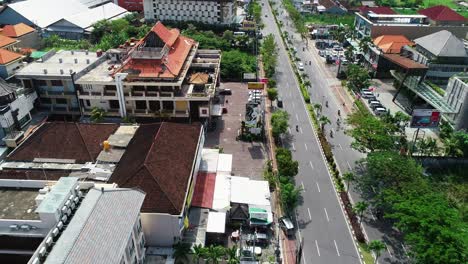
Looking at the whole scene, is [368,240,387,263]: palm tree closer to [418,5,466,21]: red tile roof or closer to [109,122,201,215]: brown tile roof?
[109,122,201,215]: brown tile roof

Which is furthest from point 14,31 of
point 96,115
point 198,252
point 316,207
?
point 316,207

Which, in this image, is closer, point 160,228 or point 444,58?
point 160,228

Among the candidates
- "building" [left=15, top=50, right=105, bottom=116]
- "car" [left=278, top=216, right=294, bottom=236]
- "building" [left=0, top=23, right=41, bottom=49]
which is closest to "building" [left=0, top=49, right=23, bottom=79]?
"building" [left=15, top=50, right=105, bottom=116]

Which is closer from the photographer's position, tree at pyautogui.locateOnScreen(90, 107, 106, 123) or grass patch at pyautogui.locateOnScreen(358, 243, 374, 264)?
grass patch at pyautogui.locateOnScreen(358, 243, 374, 264)

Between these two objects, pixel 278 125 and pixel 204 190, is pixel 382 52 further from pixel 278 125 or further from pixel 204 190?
pixel 204 190

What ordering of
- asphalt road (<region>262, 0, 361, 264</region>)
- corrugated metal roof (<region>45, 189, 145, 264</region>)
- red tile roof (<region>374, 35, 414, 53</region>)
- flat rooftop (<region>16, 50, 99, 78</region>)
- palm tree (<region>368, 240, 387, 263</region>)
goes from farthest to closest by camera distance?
red tile roof (<region>374, 35, 414, 53</region>), flat rooftop (<region>16, 50, 99, 78</region>), asphalt road (<region>262, 0, 361, 264</region>), palm tree (<region>368, 240, 387, 263</region>), corrugated metal roof (<region>45, 189, 145, 264</region>)

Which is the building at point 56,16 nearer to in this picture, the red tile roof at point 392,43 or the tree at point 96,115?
the tree at point 96,115

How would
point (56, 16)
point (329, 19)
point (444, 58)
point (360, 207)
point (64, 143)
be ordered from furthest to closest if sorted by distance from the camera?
point (329, 19), point (56, 16), point (444, 58), point (64, 143), point (360, 207)
